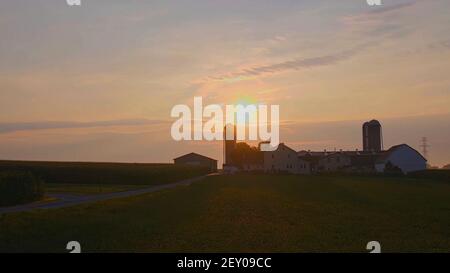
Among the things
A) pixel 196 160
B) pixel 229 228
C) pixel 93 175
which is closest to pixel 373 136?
pixel 196 160

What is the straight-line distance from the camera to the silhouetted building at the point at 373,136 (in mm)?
148250

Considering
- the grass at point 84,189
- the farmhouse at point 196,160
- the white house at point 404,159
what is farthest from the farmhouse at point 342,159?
the grass at point 84,189

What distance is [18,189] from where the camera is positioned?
139 feet

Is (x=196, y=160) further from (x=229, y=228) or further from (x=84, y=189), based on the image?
(x=229, y=228)

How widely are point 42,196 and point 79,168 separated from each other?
4202cm

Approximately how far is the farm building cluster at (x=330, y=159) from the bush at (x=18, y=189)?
85.4 meters

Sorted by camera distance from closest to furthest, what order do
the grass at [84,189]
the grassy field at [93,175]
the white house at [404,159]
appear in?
the grass at [84,189], the grassy field at [93,175], the white house at [404,159]

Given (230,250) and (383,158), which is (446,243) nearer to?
(230,250)

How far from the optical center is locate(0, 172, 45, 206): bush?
41.6 meters

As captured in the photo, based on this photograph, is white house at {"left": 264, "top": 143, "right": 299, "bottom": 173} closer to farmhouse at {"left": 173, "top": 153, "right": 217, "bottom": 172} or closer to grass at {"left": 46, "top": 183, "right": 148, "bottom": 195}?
farmhouse at {"left": 173, "top": 153, "right": 217, "bottom": 172}

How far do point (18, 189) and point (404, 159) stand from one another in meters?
99.8

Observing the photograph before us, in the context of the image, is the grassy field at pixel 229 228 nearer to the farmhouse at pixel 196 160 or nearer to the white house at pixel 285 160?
the white house at pixel 285 160

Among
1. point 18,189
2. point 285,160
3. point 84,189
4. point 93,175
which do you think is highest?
point 285,160

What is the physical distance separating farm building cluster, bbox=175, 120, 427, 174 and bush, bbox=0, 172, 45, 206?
280ft
